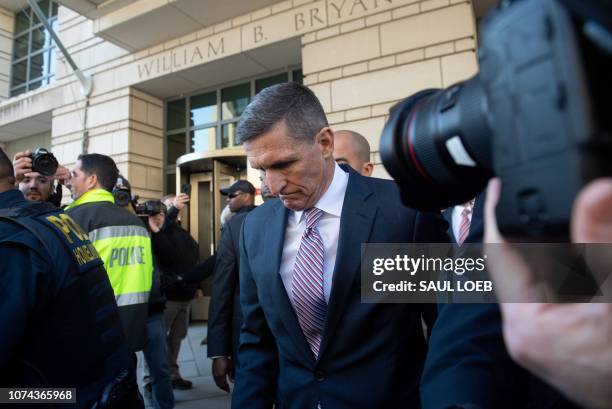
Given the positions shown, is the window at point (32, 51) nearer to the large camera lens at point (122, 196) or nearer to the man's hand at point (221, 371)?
the large camera lens at point (122, 196)

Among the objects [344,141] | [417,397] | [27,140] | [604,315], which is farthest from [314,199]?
[27,140]

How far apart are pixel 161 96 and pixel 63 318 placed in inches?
278

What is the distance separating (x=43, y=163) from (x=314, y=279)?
222 cm

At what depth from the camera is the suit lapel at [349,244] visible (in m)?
1.34

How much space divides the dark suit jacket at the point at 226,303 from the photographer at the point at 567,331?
7.82ft

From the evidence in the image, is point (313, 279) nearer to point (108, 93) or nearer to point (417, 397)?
point (417, 397)

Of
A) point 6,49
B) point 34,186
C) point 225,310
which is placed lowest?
point 225,310

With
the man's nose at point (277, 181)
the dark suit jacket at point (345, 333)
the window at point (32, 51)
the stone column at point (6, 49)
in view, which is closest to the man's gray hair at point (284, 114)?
the man's nose at point (277, 181)

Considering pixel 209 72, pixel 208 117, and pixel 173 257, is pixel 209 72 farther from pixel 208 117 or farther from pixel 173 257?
pixel 173 257

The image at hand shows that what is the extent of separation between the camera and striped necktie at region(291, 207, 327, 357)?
1.41 meters

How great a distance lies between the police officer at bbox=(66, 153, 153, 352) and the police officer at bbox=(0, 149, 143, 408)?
42.2 inches

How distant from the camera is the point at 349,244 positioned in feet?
4.63

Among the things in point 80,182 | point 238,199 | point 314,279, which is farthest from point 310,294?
point 238,199
